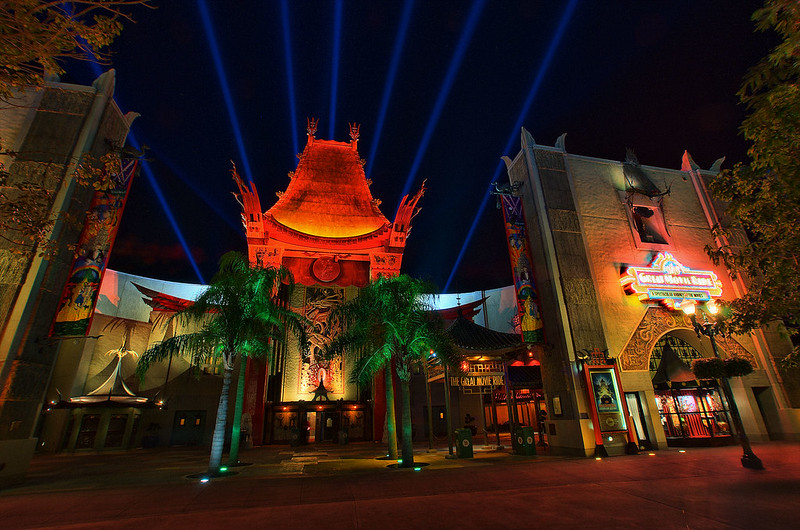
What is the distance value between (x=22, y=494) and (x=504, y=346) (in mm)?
16438

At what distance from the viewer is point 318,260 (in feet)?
79.3

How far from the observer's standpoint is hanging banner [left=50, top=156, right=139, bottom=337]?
475 inches

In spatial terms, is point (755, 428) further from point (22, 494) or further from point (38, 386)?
point (38, 386)

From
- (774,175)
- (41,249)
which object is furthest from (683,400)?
(41,249)

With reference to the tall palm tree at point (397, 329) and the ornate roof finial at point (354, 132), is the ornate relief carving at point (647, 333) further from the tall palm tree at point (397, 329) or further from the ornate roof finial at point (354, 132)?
the ornate roof finial at point (354, 132)

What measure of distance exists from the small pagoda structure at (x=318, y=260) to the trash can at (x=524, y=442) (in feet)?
31.0

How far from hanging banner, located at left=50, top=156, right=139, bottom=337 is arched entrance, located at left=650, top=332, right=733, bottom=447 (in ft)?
71.3

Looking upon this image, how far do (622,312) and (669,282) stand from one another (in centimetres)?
286

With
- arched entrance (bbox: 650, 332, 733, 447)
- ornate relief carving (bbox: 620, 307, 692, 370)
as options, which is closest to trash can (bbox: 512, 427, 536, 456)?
ornate relief carving (bbox: 620, 307, 692, 370)

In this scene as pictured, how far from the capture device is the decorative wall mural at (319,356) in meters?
22.5

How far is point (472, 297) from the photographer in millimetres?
36781

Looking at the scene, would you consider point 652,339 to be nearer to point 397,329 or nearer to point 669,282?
point 669,282

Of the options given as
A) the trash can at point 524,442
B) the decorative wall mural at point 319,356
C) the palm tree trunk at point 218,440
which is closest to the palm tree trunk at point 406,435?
the trash can at point 524,442

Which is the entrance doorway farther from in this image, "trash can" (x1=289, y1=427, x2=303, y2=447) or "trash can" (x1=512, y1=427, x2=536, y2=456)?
"trash can" (x1=512, y1=427, x2=536, y2=456)
